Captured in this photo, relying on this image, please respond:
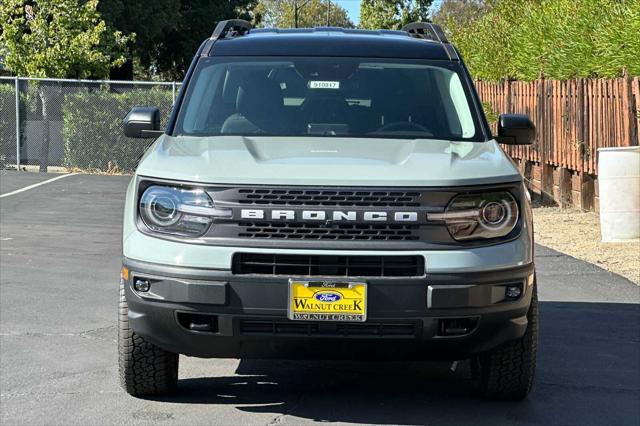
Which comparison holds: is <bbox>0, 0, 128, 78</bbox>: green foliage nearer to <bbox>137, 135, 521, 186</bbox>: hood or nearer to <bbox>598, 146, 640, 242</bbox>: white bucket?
<bbox>598, 146, 640, 242</bbox>: white bucket

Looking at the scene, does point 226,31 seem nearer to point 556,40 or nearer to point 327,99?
point 327,99

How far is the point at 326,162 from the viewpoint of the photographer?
5.59m

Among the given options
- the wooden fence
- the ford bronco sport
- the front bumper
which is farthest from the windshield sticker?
the wooden fence

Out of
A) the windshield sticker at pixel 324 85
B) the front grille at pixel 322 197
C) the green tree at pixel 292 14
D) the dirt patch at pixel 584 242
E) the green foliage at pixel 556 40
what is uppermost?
the green tree at pixel 292 14

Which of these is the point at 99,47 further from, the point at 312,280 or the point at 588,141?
the point at 312,280

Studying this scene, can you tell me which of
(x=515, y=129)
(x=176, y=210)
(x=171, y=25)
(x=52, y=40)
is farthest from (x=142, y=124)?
(x=171, y=25)

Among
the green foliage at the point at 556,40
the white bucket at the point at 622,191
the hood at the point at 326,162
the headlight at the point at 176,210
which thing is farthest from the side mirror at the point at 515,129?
the green foliage at the point at 556,40

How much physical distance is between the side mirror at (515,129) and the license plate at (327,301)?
194cm

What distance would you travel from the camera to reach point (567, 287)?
10422 millimetres

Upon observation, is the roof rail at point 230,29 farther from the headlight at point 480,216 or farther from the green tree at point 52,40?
the green tree at point 52,40

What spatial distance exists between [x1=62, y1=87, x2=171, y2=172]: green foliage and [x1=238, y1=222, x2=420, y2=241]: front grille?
65.9 feet

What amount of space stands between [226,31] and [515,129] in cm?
196

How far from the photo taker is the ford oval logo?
5.33m

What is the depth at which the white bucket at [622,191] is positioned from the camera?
13766mm
